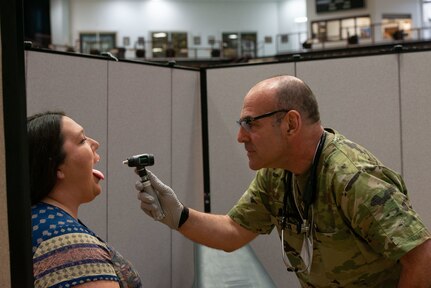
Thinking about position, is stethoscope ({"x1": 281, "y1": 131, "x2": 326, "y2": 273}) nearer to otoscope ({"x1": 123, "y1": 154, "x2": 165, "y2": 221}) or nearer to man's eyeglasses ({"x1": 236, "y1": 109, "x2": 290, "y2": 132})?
man's eyeglasses ({"x1": 236, "y1": 109, "x2": 290, "y2": 132})

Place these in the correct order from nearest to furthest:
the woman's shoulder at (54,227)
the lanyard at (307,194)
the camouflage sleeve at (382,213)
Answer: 1. the woman's shoulder at (54,227)
2. the camouflage sleeve at (382,213)
3. the lanyard at (307,194)

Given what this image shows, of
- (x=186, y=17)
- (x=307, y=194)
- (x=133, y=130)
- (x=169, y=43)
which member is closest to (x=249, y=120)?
(x=307, y=194)

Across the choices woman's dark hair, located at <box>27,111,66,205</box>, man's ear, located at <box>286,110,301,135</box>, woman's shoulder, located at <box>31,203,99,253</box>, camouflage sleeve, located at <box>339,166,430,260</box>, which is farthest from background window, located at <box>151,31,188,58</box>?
woman's shoulder, located at <box>31,203,99,253</box>

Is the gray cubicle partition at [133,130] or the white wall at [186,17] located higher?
the white wall at [186,17]

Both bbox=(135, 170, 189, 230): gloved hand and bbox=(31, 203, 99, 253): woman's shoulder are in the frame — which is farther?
bbox=(135, 170, 189, 230): gloved hand

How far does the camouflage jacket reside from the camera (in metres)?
1.50

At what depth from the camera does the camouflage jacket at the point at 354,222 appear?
1.50m

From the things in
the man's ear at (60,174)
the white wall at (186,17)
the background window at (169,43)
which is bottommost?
the man's ear at (60,174)

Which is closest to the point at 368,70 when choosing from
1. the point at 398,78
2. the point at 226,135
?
the point at 398,78

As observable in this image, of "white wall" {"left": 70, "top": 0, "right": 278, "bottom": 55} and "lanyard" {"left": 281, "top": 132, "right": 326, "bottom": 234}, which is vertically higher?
"white wall" {"left": 70, "top": 0, "right": 278, "bottom": 55}

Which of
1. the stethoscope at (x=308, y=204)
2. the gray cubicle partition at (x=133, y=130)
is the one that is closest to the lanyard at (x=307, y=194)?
the stethoscope at (x=308, y=204)

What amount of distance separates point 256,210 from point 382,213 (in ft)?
1.98

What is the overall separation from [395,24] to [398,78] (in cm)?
1515

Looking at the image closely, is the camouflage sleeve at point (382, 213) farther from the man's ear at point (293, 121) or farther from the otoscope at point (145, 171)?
the otoscope at point (145, 171)
